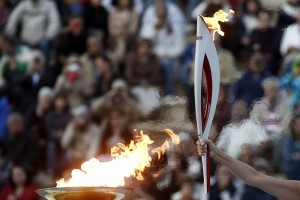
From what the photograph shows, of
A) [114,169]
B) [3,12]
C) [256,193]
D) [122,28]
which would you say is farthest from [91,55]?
[114,169]

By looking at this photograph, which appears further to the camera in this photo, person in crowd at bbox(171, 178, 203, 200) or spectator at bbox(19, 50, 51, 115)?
spectator at bbox(19, 50, 51, 115)

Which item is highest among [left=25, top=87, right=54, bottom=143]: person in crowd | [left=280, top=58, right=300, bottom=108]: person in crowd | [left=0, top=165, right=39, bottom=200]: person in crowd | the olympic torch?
the olympic torch

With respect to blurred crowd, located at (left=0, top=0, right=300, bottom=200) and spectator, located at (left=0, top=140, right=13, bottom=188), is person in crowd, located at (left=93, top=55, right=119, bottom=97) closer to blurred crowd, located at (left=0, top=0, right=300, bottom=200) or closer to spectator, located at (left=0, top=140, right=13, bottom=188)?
blurred crowd, located at (left=0, top=0, right=300, bottom=200)

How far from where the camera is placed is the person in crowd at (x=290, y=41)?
13461mm

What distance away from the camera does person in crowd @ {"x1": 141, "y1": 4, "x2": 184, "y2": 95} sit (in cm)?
1429

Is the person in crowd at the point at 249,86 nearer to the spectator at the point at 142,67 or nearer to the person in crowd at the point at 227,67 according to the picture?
the person in crowd at the point at 227,67

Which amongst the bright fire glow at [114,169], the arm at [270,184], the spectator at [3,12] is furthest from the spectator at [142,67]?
the arm at [270,184]

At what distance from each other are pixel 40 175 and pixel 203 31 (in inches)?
273

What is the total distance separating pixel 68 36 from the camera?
49.5 feet

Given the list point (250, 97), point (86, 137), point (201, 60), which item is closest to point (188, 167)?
point (250, 97)

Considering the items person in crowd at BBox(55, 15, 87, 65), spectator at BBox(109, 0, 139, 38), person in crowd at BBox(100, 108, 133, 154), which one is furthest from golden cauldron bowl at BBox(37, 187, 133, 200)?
person in crowd at BBox(55, 15, 87, 65)

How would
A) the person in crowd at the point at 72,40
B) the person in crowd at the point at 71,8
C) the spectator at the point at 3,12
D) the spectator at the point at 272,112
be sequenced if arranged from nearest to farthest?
the spectator at the point at 272,112
the person in crowd at the point at 72,40
the person in crowd at the point at 71,8
the spectator at the point at 3,12

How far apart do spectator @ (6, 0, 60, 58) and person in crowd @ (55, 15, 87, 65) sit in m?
0.22

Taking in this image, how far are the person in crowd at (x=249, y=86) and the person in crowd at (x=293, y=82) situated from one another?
0.29m
